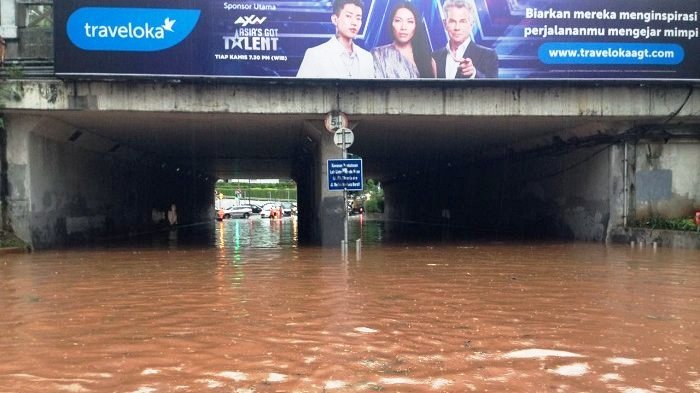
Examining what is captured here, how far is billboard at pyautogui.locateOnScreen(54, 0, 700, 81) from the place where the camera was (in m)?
15.0

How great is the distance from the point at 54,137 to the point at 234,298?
485 inches

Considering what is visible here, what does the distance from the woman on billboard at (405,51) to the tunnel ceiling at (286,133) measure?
4.42 feet

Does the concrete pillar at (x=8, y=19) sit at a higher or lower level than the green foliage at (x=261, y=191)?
higher

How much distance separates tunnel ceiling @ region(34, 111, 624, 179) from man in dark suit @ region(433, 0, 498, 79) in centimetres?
140

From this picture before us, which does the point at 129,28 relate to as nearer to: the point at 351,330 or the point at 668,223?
the point at 351,330

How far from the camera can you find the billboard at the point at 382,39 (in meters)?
15.0

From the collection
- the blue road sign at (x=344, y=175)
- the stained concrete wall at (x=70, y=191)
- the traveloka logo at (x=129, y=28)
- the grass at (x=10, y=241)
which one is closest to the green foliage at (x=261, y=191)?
the stained concrete wall at (x=70, y=191)

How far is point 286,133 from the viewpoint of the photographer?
21.0 metres

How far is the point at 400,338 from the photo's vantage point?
532cm

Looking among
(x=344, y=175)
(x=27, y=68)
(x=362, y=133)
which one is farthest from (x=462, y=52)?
(x=27, y=68)

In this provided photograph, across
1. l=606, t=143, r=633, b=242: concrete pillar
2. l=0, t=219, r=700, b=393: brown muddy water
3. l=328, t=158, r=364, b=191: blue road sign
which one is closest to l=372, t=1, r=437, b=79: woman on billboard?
l=328, t=158, r=364, b=191: blue road sign

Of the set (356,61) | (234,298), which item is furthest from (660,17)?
(234,298)

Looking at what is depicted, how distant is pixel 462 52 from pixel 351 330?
12.0 metres

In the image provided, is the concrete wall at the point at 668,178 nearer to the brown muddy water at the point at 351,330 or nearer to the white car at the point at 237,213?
the brown muddy water at the point at 351,330
